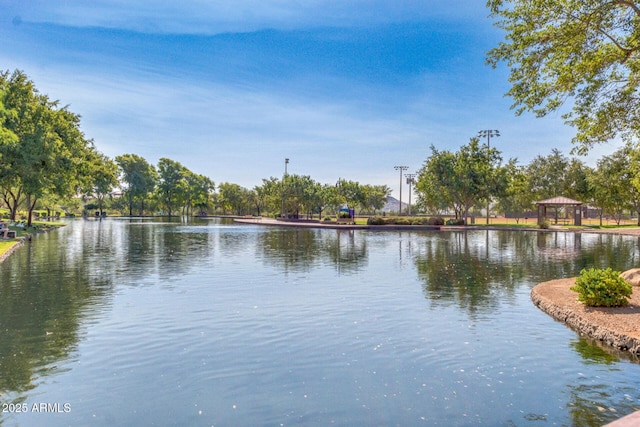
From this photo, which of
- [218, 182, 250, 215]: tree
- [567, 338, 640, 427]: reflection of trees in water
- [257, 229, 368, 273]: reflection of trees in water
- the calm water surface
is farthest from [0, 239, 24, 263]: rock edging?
[218, 182, 250, 215]: tree

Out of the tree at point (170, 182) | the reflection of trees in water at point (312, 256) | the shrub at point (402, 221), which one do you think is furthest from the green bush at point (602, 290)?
the tree at point (170, 182)

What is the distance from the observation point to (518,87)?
604 inches

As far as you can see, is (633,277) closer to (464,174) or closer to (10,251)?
(10,251)

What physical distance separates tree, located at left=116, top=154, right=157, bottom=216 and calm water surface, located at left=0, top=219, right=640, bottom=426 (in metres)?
109

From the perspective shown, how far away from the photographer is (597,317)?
36.4 ft

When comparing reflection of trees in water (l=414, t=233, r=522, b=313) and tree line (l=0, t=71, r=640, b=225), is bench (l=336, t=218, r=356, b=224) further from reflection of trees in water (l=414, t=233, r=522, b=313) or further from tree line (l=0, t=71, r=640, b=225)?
reflection of trees in water (l=414, t=233, r=522, b=313)

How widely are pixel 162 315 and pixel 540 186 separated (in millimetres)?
84455

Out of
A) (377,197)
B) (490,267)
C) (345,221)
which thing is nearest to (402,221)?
(345,221)

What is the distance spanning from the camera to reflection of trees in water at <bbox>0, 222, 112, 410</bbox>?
8008 millimetres

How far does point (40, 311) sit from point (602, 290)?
46.2 feet

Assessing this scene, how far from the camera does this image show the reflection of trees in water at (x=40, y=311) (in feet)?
26.3

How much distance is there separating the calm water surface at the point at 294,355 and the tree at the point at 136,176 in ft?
356

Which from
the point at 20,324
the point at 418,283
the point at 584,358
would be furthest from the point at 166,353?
the point at 418,283

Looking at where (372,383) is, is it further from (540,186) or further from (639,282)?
(540,186)
